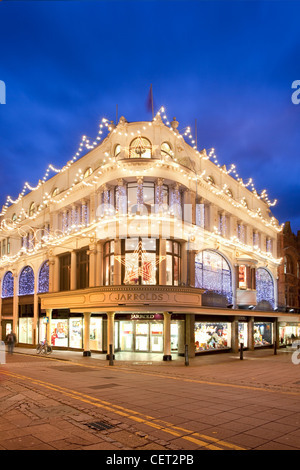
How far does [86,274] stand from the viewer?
102 ft

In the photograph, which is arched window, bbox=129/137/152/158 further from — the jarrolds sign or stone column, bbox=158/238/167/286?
the jarrolds sign

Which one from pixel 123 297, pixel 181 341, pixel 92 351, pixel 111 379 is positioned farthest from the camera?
pixel 92 351

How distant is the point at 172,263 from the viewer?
27.4 m

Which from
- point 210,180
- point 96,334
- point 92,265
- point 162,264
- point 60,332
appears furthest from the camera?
point 60,332

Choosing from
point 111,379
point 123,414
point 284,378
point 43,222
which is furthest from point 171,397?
point 43,222

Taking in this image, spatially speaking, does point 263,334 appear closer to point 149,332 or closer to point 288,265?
point 288,265

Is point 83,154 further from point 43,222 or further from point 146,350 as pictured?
point 146,350

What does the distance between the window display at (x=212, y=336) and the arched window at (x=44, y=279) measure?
15.6 meters

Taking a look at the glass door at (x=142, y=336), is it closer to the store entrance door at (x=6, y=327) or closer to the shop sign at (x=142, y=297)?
the shop sign at (x=142, y=297)

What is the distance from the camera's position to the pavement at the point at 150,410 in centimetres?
782

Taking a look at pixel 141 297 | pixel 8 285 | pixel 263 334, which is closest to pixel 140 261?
pixel 141 297

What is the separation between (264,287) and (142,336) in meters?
17.4

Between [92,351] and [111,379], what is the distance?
13401 millimetres
